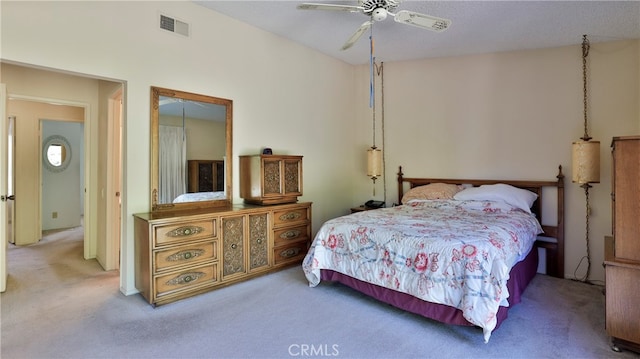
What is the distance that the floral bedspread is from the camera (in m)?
2.17

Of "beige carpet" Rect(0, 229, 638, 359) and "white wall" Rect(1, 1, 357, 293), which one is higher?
"white wall" Rect(1, 1, 357, 293)

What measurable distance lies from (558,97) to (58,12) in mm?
5168

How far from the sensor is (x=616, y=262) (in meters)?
2.11

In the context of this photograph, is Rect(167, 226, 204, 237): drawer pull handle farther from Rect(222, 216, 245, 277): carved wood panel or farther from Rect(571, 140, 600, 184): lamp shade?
Rect(571, 140, 600, 184): lamp shade

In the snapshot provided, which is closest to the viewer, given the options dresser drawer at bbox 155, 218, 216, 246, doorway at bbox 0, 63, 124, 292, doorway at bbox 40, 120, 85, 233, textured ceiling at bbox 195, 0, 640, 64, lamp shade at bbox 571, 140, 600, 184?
dresser drawer at bbox 155, 218, 216, 246

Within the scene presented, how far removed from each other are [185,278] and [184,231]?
438 mm

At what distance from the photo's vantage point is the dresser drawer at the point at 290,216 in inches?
148

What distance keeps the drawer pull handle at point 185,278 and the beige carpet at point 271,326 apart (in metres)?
0.18

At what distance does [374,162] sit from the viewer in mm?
5039

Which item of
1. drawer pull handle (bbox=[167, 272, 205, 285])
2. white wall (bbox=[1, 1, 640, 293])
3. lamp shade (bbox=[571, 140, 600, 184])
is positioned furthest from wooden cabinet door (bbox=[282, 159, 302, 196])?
lamp shade (bbox=[571, 140, 600, 184])

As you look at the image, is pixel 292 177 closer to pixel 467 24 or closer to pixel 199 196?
pixel 199 196

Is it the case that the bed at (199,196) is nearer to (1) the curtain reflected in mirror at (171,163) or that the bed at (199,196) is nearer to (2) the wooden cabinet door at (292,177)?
(1) the curtain reflected in mirror at (171,163)

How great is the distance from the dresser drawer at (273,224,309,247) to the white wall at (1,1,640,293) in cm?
68

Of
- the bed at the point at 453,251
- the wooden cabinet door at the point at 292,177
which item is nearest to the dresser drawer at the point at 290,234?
the wooden cabinet door at the point at 292,177
